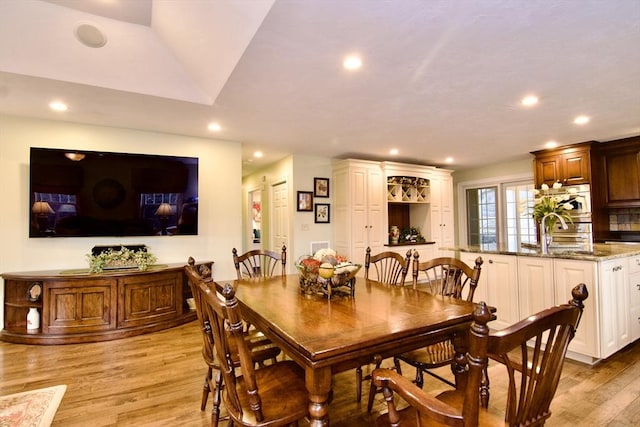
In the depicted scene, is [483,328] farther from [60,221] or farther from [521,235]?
[521,235]

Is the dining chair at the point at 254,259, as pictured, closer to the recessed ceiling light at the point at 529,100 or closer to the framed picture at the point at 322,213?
the framed picture at the point at 322,213

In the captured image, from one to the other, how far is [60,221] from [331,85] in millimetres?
3404

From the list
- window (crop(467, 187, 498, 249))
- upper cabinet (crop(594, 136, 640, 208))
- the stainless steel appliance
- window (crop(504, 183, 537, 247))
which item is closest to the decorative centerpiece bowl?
the stainless steel appliance

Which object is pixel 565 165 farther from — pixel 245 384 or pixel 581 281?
pixel 245 384

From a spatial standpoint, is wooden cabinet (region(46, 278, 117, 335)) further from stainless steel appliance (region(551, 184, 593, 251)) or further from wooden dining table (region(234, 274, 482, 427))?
stainless steel appliance (region(551, 184, 593, 251))

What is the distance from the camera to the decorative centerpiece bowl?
6.26 ft

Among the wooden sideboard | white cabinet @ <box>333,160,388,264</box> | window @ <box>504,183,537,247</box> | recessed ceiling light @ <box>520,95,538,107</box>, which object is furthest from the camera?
window @ <box>504,183,537,247</box>

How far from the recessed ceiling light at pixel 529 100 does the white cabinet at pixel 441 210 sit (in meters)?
3.09

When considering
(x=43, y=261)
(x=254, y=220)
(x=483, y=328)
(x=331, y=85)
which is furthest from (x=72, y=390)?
(x=254, y=220)

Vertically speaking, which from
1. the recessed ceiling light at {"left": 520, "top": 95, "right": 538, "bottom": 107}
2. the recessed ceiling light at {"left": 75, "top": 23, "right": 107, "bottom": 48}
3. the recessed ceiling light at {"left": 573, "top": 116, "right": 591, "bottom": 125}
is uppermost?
the recessed ceiling light at {"left": 75, "top": 23, "right": 107, "bottom": 48}

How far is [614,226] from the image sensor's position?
4.91 m

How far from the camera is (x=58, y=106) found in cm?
322

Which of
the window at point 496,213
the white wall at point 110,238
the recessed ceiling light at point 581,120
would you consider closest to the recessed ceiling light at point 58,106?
the white wall at point 110,238

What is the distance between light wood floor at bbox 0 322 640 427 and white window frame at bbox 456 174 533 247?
362 centimetres
